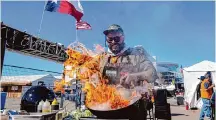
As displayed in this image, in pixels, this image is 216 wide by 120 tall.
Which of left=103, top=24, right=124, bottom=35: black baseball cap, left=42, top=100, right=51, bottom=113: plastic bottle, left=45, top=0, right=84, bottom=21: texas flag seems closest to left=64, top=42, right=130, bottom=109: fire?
left=103, top=24, right=124, bottom=35: black baseball cap

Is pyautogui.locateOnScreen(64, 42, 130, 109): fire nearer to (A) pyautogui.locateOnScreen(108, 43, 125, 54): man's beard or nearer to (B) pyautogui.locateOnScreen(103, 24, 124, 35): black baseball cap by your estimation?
(A) pyautogui.locateOnScreen(108, 43, 125, 54): man's beard

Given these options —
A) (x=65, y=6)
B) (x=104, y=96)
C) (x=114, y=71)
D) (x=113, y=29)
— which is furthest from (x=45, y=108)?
(x=65, y=6)

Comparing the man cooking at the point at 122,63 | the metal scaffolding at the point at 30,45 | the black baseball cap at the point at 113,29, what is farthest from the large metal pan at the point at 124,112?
the metal scaffolding at the point at 30,45

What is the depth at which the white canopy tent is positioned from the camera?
1611 cm

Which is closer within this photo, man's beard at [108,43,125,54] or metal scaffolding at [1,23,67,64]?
man's beard at [108,43,125,54]

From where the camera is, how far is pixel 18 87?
30.8 m

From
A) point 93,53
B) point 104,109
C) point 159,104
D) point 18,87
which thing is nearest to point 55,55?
point 159,104

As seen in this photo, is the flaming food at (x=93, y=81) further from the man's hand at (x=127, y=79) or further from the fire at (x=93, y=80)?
the man's hand at (x=127, y=79)

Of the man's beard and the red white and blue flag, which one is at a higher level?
the red white and blue flag

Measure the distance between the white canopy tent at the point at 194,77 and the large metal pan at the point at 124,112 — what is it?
44.8ft

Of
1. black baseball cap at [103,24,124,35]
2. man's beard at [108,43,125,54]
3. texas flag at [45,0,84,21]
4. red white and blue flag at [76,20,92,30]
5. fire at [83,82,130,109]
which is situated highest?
texas flag at [45,0,84,21]

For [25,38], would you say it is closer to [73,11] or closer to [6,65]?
[6,65]

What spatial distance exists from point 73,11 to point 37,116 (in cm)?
505

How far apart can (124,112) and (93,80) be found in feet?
3.10
